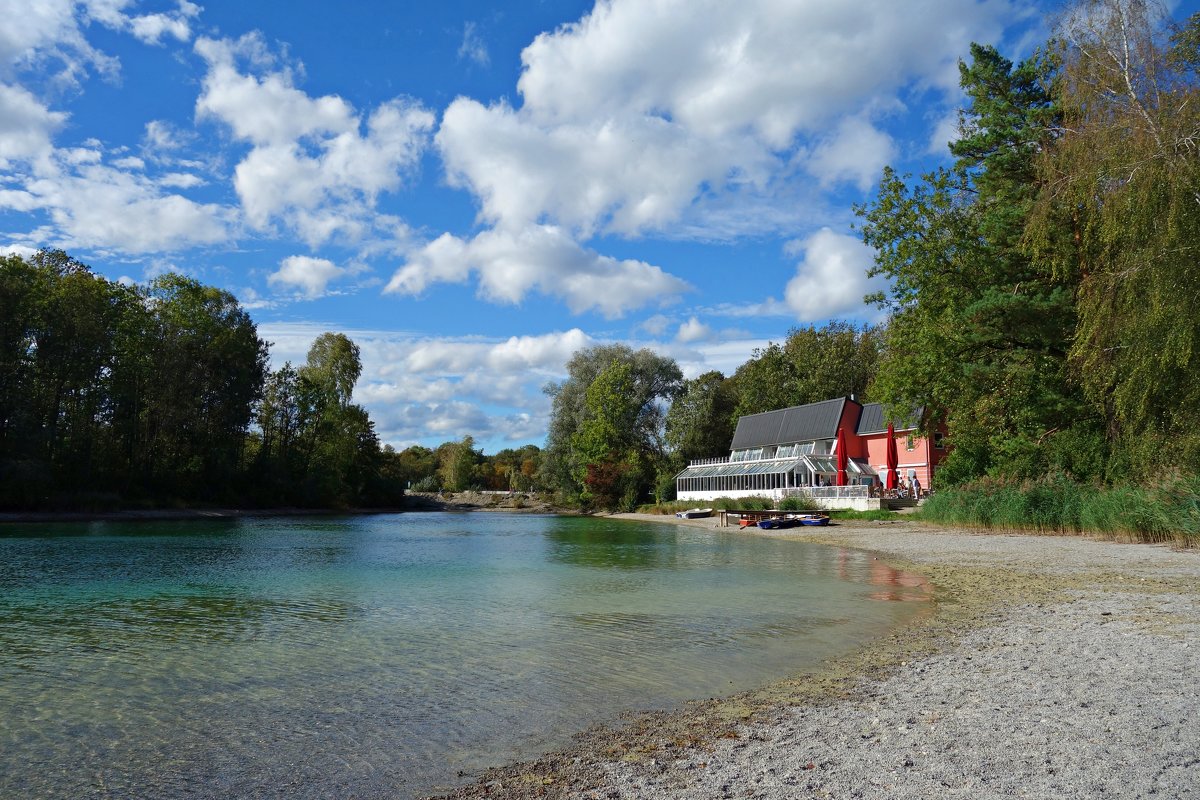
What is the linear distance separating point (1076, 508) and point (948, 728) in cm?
2241

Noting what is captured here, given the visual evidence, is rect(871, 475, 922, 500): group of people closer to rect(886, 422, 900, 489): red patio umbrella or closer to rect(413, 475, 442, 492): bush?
rect(886, 422, 900, 489): red patio umbrella

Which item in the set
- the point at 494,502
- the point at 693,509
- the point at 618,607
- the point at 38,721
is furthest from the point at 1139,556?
the point at 494,502

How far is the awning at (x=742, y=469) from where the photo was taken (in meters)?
54.9

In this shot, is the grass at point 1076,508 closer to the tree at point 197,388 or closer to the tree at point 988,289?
the tree at point 988,289

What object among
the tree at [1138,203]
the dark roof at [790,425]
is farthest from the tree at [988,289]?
the dark roof at [790,425]

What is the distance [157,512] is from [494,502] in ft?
153

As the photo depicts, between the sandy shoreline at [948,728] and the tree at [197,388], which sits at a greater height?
the tree at [197,388]

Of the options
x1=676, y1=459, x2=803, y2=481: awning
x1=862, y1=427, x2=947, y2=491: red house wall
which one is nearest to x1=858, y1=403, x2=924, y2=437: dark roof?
x1=862, y1=427, x2=947, y2=491: red house wall

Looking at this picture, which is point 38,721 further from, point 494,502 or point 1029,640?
point 494,502

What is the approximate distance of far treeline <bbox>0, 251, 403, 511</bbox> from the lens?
144 ft

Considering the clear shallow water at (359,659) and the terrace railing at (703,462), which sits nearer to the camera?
the clear shallow water at (359,659)

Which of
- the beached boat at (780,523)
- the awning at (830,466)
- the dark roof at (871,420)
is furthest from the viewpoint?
the dark roof at (871,420)

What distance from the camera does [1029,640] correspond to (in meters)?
9.24

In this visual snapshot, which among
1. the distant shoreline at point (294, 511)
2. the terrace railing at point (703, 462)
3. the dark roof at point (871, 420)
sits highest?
the dark roof at point (871, 420)
